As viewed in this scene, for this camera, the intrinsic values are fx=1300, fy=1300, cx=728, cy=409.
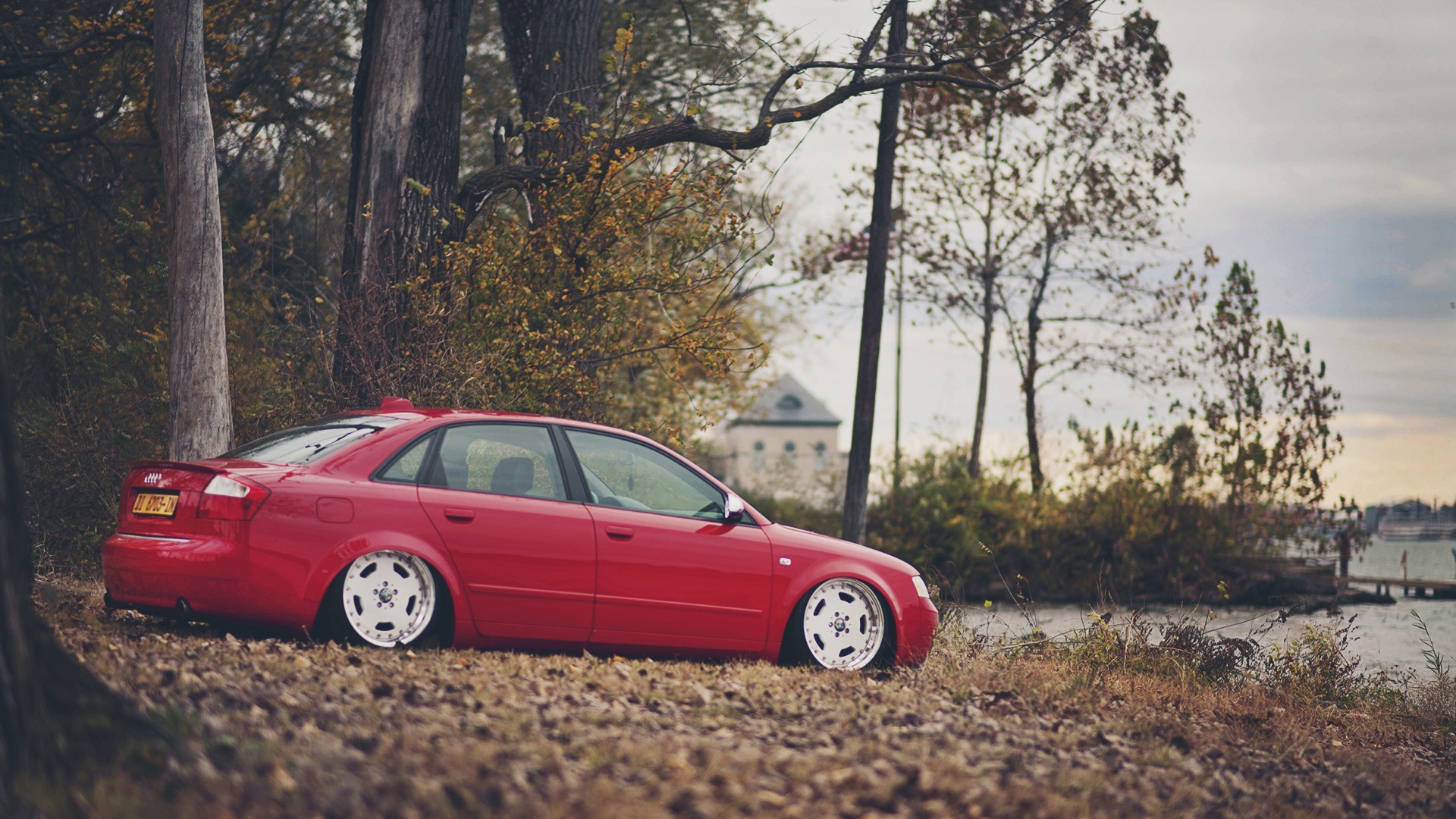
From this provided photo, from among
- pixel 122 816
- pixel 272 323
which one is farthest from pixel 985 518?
pixel 122 816

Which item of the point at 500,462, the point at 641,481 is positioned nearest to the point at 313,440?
the point at 500,462

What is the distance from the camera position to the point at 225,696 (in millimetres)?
5656

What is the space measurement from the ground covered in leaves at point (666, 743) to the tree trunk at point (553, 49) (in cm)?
989

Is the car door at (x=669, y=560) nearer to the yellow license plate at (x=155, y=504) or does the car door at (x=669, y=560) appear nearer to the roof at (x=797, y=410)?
the yellow license plate at (x=155, y=504)

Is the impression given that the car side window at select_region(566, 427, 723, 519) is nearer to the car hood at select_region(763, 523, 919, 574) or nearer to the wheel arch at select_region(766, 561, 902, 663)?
the car hood at select_region(763, 523, 919, 574)

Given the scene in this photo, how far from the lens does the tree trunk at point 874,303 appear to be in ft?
58.5

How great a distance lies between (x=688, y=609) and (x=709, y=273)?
6.85 metres

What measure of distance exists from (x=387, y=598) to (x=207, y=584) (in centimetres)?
97

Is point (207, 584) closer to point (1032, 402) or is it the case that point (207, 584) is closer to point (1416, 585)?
point (1032, 402)

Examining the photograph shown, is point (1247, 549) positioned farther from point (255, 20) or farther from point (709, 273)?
point (255, 20)

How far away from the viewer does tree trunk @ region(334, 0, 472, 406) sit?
13.4 metres

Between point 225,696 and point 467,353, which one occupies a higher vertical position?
point 467,353

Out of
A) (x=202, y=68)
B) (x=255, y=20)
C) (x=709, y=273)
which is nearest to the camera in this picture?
(x=202, y=68)

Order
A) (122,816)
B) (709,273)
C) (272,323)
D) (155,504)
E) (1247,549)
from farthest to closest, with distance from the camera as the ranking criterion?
1. (1247,549)
2. (272,323)
3. (709,273)
4. (155,504)
5. (122,816)
